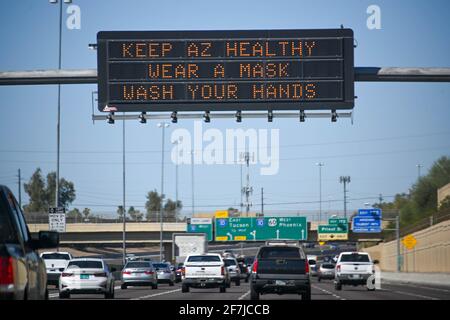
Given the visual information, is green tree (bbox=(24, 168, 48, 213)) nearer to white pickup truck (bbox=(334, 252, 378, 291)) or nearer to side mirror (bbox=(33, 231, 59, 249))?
white pickup truck (bbox=(334, 252, 378, 291))

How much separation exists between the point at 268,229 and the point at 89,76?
64.6 metres

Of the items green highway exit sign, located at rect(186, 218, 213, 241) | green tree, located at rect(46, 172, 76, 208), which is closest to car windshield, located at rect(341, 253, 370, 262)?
green highway exit sign, located at rect(186, 218, 213, 241)

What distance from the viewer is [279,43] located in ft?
104

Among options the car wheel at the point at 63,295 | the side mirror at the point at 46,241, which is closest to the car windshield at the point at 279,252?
the car wheel at the point at 63,295

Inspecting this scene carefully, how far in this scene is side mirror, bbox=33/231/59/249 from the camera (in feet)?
47.9

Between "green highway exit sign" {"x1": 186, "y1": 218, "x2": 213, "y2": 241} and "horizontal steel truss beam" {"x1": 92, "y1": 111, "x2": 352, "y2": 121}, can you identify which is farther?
"green highway exit sign" {"x1": 186, "y1": 218, "x2": 213, "y2": 241}

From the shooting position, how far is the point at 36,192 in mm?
171375

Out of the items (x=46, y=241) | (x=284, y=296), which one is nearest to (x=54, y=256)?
(x=284, y=296)

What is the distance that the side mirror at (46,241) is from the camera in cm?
1459

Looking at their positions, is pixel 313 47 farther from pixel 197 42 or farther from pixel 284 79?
pixel 197 42

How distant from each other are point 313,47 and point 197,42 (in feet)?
12.4

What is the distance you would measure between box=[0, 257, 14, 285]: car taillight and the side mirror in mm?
3666
